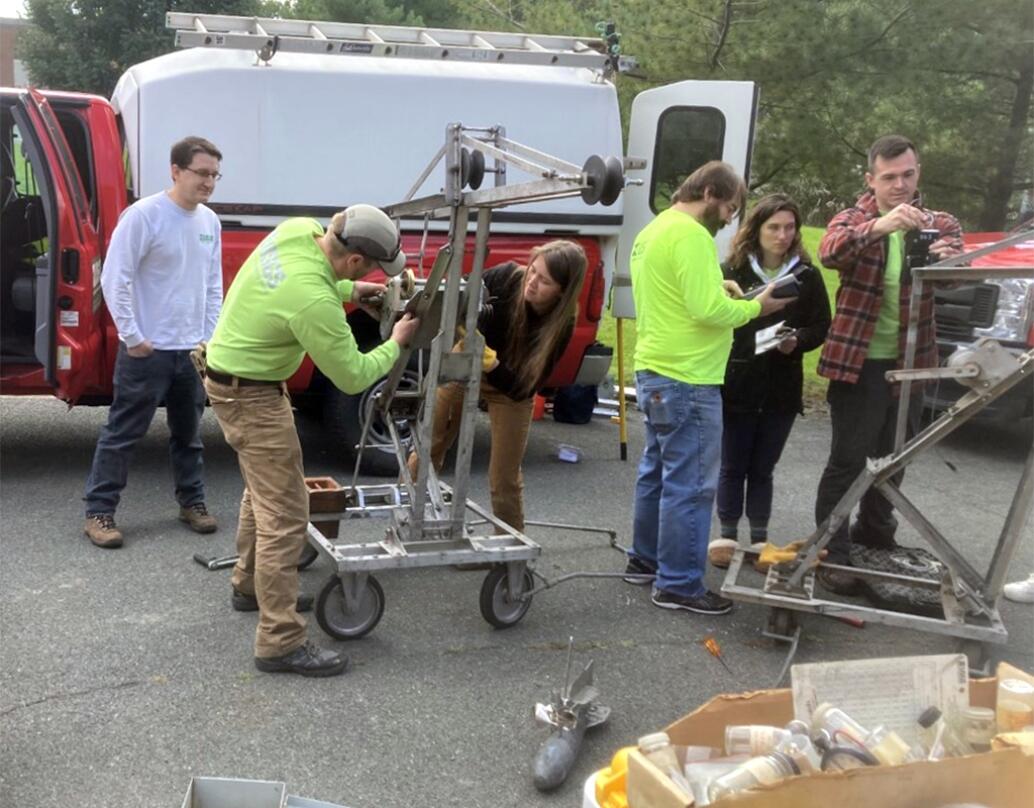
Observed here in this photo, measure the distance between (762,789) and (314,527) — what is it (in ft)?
9.08

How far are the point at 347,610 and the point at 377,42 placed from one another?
3438 millimetres

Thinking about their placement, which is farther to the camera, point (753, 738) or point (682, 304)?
point (682, 304)

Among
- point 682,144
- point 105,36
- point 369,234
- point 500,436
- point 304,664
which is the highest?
point 105,36

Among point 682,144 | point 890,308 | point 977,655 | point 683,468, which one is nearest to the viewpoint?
point 977,655

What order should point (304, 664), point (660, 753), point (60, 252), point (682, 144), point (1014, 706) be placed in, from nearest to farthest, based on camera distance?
point (660, 753) → point (1014, 706) → point (304, 664) → point (60, 252) → point (682, 144)

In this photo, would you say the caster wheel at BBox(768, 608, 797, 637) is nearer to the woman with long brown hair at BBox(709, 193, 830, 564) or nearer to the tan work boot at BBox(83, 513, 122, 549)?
the woman with long brown hair at BBox(709, 193, 830, 564)

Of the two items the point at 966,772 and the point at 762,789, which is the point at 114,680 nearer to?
the point at 762,789

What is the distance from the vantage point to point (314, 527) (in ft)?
15.1

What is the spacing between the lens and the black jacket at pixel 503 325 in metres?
4.51

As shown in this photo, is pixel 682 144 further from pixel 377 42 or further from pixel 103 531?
pixel 103 531

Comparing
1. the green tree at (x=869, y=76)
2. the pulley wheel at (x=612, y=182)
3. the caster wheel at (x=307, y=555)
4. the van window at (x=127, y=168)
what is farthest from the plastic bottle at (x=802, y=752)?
the green tree at (x=869, y=76)

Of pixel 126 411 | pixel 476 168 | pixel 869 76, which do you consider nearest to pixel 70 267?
pixel 126 411

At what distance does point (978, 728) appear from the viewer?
269 cm

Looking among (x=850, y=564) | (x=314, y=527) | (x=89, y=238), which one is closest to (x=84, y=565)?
(x=314, y=527)
